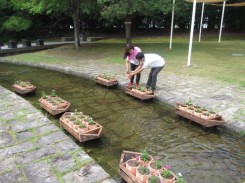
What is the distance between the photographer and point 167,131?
5211 millimetres

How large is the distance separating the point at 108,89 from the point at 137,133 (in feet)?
10.9

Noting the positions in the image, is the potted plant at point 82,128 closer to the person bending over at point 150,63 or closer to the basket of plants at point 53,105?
the basket of plants at point 53,105

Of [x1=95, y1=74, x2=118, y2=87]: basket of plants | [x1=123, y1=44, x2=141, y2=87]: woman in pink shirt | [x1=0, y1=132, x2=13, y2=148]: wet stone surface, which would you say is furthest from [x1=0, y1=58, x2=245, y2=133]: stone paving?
[x1=0, y1=132, x2=13, y2=148]: wet stone surface

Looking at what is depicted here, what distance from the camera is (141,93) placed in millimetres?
6855

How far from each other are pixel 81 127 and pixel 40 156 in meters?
0.99

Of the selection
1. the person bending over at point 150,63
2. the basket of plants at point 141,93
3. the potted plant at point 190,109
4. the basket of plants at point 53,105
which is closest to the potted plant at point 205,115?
the potted plant at point 190,109

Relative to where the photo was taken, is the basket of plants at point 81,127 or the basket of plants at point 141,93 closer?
the basket of plants at point 81,127

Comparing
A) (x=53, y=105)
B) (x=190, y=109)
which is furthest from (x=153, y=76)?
(x=53, y=105)

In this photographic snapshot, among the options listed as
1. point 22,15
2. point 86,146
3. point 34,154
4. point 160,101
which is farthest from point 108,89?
point 22,15

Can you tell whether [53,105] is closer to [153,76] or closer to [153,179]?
[153,76]

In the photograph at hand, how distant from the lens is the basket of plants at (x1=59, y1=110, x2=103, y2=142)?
4.49 meters

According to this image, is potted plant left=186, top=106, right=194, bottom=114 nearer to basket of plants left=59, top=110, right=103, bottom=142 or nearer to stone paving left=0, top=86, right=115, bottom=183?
basket of plants left=59, top=110, right=103, bottom=142

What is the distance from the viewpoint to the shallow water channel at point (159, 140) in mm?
3906

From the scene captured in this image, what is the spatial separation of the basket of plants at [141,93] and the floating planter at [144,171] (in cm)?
322
